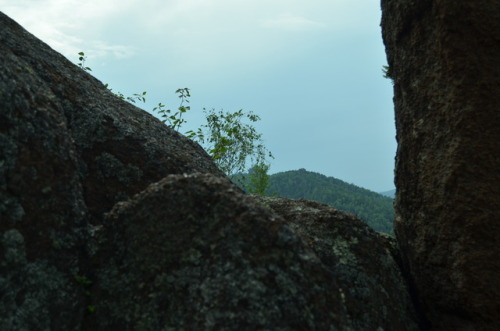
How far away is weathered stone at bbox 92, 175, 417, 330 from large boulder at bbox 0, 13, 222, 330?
33 cm

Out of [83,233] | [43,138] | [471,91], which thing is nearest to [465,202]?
[471,91]

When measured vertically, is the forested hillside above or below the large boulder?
above

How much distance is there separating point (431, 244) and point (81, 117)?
4.99m

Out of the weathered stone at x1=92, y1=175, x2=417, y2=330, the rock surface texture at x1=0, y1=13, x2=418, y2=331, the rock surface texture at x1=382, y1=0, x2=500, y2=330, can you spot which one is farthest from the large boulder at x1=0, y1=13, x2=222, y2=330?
the rock surface texture at x1=382, y1=0, x2=500, y2=330

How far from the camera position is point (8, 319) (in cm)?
446

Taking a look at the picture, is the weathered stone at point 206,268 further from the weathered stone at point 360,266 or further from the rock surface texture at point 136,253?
the weathered stone at point 360,266

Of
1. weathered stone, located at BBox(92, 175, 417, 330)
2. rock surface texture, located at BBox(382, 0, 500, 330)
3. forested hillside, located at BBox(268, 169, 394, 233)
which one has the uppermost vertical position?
forested hillside, located at BBox(268, 169, 394, 233)

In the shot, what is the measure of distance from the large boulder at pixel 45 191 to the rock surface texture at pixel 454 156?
3797 millimetres

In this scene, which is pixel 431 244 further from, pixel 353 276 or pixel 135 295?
pixel 135 295

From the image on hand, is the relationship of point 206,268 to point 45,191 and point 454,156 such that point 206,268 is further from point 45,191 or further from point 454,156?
point 454,156

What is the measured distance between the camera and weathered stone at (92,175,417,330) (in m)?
4.36

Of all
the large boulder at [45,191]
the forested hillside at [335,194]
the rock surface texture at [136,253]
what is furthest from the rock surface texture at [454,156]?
the forested hillside at [335,194]

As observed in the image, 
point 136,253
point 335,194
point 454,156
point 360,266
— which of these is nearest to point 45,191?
point 136,253

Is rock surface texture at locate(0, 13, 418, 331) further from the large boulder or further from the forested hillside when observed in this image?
the forested hillside
